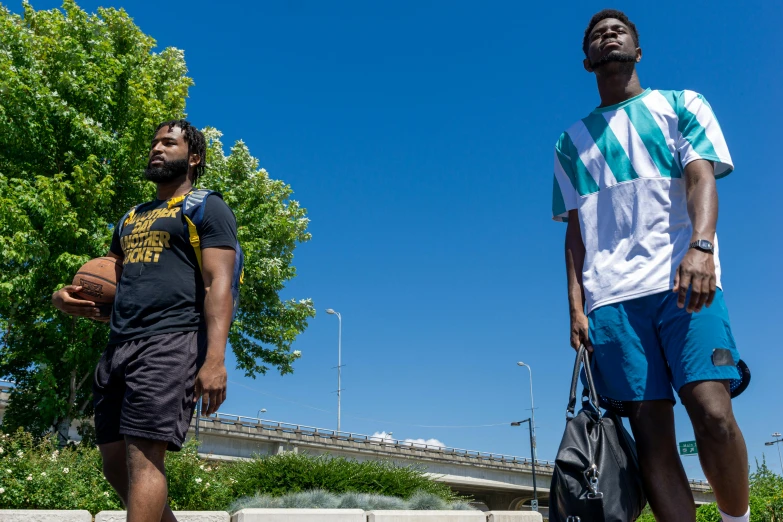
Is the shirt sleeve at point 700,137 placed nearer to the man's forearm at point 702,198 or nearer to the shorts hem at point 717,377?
the man's forearm at point 702,198

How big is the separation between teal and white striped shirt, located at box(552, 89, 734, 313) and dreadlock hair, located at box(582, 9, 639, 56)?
1.25 feet

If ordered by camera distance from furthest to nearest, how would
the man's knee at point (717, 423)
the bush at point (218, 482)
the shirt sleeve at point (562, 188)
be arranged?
the bush at point (218, 482) → the shirt sleeve at point (562, 188) → the man's knee at point (717, 423)

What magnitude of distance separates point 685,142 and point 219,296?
93.0 inches

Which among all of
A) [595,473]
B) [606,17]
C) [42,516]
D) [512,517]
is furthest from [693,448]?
[512,517]

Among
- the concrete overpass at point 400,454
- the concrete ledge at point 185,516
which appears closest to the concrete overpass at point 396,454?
the concrete overpass at point 400,454

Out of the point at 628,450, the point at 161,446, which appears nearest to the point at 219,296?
the point at 161,446

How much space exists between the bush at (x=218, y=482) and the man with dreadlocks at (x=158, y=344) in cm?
705

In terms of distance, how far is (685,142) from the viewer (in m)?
3.20

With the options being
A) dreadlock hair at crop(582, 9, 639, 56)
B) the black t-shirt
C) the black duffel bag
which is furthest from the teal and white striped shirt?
the black t-shirt

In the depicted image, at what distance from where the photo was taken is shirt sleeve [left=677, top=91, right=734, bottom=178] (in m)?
3.13

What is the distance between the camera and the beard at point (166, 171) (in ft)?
13.0

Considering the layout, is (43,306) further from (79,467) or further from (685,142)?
(685,142)

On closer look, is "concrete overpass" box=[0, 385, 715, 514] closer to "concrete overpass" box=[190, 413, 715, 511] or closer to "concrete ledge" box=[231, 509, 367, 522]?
"concrete overpass" box=[190, 413, 715, 511]

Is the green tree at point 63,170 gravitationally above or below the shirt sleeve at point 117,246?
above
